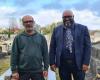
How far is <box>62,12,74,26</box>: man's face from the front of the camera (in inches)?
296

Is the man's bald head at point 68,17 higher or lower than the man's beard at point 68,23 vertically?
higher

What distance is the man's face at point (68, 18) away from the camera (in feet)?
24.7

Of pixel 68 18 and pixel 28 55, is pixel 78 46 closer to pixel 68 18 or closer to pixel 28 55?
pixel 68 18

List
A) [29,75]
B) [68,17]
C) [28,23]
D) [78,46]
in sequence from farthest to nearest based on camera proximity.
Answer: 1. [78,46]
2. [68,17]
3. [29,75]
4. [28,23]

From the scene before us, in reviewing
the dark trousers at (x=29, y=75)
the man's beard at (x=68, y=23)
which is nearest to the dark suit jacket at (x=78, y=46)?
the man's beard at (x=68, y=23)

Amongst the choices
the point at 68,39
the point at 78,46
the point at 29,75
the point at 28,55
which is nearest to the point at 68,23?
the point at 68,39

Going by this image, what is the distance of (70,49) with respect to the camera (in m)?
7.60

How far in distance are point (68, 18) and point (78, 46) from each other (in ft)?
1.72

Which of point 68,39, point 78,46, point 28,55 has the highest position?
point 68,39

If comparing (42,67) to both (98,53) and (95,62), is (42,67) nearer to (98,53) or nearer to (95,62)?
(95,62)

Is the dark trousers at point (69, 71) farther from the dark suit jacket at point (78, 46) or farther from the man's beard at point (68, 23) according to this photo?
the man's beard at point (68, 23)

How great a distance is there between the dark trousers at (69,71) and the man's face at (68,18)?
26.0 inches

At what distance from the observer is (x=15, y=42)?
7414 millimetres

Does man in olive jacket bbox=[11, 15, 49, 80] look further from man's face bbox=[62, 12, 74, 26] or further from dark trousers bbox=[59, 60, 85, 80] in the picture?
man's face bbox=[62, 12, 74, 26]
